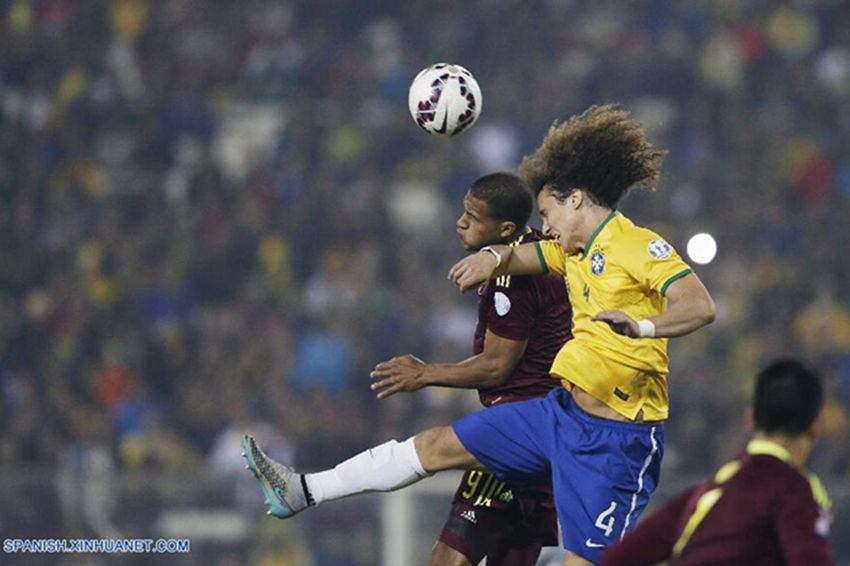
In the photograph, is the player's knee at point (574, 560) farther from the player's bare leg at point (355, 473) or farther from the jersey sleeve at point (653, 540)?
the jersey sleeve at point (653, 540)

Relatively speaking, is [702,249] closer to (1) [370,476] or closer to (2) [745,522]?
(1) [370,476]

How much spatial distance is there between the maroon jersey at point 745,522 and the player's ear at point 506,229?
7.99 ft

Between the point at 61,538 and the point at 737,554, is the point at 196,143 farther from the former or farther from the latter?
the point at 737,554

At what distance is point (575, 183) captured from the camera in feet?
21.3

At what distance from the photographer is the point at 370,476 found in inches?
261

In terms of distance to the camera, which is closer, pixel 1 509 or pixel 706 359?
pixel 1 509

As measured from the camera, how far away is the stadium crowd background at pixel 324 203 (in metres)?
13.7

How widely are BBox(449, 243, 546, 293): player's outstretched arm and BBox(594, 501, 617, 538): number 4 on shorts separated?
0.96m

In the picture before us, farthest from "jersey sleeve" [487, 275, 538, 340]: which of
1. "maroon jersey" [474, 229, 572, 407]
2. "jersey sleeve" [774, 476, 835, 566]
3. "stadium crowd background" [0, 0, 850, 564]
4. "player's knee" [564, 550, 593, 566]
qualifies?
"stadium crowd background" [0, 0, 850, 564]

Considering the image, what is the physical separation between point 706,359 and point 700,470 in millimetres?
1349

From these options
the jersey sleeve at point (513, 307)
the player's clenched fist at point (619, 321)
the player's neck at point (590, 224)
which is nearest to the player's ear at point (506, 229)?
the jersey sleeve at point (513, 307)

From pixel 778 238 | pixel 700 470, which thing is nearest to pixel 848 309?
pixel 778 238

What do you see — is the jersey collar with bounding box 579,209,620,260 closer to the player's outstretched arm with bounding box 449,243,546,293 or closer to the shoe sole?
the player's outstretched arm with bounding box 449,243,546,293

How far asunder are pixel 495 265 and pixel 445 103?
1.15m
